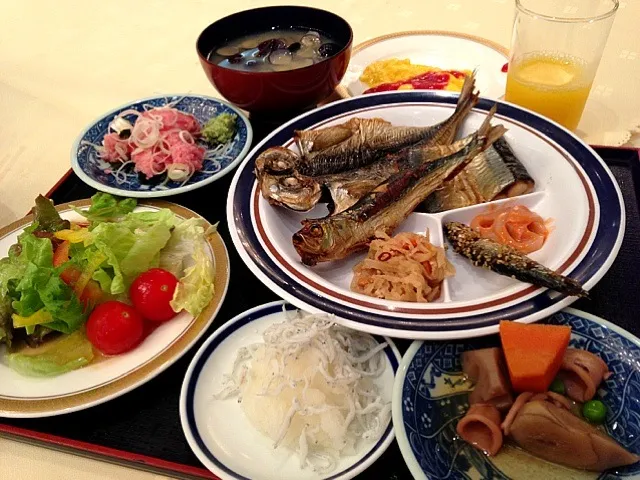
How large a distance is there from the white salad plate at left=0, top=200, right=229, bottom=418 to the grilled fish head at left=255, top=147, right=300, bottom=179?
0.51 meters

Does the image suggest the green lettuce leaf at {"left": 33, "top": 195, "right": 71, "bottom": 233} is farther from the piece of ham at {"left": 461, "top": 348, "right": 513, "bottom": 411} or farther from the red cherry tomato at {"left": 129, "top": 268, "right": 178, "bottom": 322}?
the piece of ham at {"left": 461, "top": 348, "right": 513, "bottom": 411}

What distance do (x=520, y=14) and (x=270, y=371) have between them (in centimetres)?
199

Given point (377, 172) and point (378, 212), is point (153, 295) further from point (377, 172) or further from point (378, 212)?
point (377, 172)

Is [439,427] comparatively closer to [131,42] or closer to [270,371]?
[270,371]

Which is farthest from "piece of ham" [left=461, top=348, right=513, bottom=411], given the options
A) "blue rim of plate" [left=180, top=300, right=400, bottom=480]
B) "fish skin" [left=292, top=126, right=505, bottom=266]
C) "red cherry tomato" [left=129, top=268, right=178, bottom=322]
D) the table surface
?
the table surface

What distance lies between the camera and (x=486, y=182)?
2.11m

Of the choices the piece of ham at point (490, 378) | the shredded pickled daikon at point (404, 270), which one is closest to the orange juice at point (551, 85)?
the shredded pickled daikon at point (404, 270)

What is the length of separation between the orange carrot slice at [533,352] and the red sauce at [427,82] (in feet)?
5.39

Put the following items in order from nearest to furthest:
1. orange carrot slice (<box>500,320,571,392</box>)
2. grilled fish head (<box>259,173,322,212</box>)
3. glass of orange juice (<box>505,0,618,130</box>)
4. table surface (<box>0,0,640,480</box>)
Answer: orange carrot slice (<box>500,320,571,392</box>), grilled fish head (<box>259,173,322,212</box>), glass of orange juice (<box>505,0,618,130</box>), table surface (<box>0,0,640,480</box>)

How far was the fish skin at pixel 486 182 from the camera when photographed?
2.07 meters

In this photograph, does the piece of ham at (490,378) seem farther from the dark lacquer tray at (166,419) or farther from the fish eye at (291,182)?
the fish eye at (291,182)

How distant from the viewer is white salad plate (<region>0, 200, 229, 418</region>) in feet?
5.12

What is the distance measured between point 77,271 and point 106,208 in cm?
41

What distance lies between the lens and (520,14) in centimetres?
238
